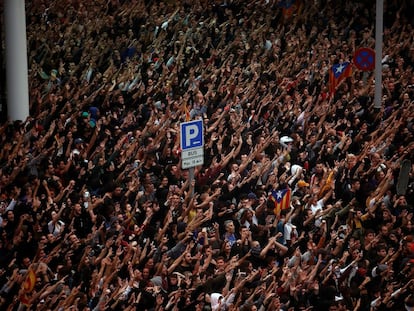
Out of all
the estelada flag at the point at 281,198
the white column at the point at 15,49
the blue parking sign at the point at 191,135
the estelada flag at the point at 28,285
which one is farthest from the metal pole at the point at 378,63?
the estelada flag at the point at 28,285

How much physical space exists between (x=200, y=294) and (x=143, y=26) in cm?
1353

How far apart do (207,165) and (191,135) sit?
232cm

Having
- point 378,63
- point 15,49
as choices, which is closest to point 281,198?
point 378,63

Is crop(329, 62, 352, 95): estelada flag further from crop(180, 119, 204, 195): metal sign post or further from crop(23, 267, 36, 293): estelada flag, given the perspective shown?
crop(23, 267, 36, 293): estelada flag

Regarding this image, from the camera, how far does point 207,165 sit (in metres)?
18.7

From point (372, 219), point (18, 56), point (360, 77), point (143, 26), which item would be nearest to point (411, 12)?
point (360, 77)

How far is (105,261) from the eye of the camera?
46.9ft

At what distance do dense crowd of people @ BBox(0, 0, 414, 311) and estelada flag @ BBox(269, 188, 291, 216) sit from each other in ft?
0.12

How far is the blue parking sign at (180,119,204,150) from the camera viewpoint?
16328 mm

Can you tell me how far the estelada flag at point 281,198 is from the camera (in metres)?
16.7

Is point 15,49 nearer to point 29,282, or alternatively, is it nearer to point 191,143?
point 191,143

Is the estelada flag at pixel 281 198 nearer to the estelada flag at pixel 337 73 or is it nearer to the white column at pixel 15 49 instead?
the estelada flag at pixel 337 73

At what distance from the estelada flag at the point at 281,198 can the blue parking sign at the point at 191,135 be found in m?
1.37

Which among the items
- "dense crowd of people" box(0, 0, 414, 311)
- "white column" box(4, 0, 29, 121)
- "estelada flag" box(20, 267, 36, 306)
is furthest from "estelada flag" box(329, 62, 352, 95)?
"estelada flag" box(20, 267, 36, 306)
